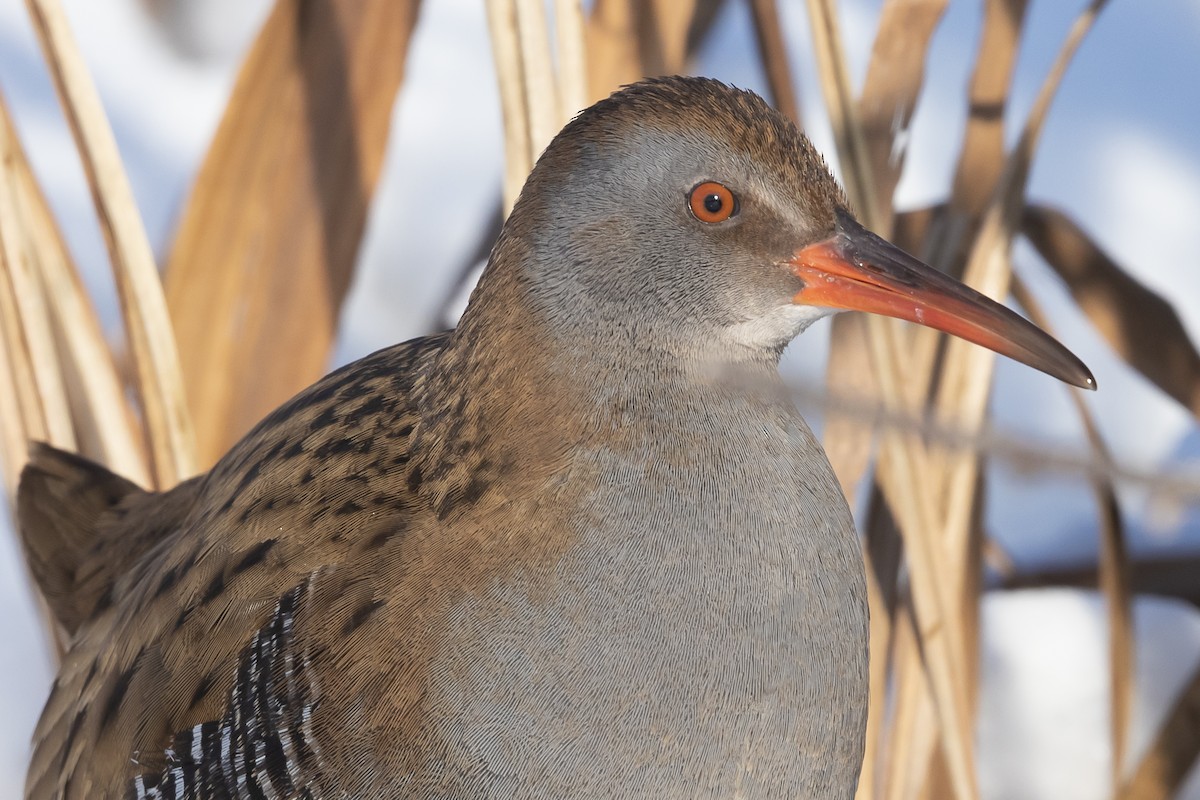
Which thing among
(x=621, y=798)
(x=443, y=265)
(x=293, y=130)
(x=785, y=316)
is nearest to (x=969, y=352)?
(x=785, y=316)

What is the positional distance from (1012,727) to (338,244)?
62.4 inches

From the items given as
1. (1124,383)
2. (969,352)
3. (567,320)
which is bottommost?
(1124,383)

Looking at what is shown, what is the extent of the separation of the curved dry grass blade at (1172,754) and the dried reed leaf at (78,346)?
57.8 inches

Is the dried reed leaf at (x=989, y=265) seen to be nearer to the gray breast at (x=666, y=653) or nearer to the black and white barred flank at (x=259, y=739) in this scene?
the gray breast at (x=666, y=653)

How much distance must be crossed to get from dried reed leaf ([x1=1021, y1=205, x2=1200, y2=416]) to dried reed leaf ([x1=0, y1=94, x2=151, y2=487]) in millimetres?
1258

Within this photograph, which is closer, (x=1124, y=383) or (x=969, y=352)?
(x=969, y=352)

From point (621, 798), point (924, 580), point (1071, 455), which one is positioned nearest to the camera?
point (1071, 455)

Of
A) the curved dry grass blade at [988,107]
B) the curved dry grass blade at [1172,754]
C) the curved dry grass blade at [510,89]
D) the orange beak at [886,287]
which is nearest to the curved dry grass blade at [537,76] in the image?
the curved dry grass blade at [510,89]

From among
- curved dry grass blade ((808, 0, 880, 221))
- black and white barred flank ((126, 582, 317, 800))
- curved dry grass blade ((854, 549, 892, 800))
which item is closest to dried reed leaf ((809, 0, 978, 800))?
curved dry grass blade ((808, 0, 880, 221))

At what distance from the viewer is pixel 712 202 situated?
1.13 meters

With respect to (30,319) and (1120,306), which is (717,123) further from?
(1120,306)

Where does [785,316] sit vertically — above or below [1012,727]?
above

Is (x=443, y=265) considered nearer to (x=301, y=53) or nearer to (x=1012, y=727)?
(x=301, y=53)

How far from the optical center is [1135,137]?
2.88m
